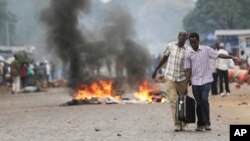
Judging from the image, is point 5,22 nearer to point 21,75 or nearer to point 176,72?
point 21,75

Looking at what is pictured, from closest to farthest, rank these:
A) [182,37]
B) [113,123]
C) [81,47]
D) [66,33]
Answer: [182,37] < [113,123] < [66,33] < [81,47]

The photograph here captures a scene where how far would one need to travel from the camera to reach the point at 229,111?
16.8 m

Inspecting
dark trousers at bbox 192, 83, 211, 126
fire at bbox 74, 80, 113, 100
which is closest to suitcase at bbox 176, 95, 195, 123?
dark trousers at bbox 192, 83, 211, 126

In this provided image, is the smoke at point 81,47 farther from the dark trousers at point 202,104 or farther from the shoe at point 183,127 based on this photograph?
the dark trousers at point 202,104

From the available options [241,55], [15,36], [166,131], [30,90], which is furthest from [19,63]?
[15,36]

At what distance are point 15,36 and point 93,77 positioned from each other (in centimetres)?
6848

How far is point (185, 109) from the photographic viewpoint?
12070mm

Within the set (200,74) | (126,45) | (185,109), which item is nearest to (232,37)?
(126,45)

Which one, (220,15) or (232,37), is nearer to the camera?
(232,37)

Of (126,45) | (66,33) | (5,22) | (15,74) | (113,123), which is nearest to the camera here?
(113,123)

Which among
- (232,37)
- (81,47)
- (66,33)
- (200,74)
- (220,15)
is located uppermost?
(220,15)

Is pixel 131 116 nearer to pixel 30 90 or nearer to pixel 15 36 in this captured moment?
pixel 30 90

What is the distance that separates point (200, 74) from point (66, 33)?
12906mm

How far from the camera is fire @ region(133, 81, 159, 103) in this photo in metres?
22.0
